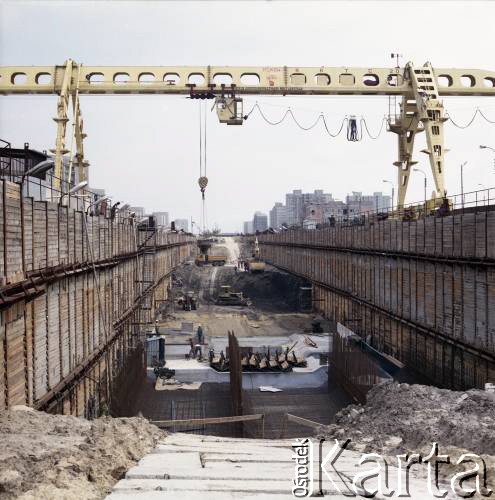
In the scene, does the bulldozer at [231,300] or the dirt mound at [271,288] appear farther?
the dirt mound at [271,288]

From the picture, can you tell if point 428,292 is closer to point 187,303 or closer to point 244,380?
point 244,380

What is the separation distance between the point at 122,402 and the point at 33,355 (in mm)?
10961

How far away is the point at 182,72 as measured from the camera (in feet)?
98.7

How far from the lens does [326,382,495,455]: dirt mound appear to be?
9.42 meters

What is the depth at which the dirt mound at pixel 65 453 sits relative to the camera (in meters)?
6.12

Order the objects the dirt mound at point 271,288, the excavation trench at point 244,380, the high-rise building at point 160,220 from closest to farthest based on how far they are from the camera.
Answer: the excavation trench at point 244,380
the high-rise building at point 160,220
the dirt mound at point 271,288

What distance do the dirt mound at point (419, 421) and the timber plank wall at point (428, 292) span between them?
4688 mm

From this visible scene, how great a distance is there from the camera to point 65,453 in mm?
7375

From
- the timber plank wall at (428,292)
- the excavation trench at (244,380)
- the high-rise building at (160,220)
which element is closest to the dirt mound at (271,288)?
the excavation trench at (244,380)

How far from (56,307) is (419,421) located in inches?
344

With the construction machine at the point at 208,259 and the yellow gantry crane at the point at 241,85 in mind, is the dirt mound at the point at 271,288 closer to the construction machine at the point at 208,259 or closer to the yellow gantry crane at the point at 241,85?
the construction machine at the point at 208,259

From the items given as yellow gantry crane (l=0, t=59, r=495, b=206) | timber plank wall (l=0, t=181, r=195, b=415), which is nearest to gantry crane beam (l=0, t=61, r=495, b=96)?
yellow gantry crane (l=0, t=59, r=495, b=206)

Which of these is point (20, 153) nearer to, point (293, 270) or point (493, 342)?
point (493, 342)

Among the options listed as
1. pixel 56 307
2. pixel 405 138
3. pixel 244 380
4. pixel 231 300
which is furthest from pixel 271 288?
pixel 56 307
